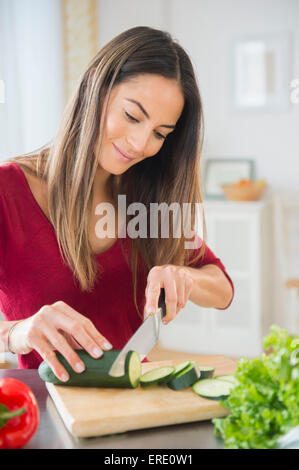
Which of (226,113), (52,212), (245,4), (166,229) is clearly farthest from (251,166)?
(52,212)

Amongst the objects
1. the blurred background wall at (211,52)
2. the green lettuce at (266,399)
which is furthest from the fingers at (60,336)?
the blurred background wall at (211,52)

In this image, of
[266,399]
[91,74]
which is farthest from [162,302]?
[91,74]

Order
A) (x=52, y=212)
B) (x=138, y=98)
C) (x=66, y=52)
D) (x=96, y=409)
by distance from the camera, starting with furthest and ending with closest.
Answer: (x=66, y=52) < (x=52, y=212) < (x=138, y=98) < (x=96, y=409)

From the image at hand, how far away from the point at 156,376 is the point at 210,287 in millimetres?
432

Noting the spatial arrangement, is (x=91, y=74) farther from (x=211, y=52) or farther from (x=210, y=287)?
(x=211, y=52)

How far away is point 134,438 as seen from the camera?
3.21 ft

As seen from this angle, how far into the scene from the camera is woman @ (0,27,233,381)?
4.26ft

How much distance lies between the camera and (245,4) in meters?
3.76

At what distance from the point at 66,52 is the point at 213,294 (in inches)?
103

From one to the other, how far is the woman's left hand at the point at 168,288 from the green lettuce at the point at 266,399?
0.34m

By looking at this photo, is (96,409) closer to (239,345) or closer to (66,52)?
(239,345)

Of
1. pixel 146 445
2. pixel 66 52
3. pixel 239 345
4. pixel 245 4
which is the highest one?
pixel 245 4

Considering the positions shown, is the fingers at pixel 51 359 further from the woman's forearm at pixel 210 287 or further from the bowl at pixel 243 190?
the bowl at pixel 243 190
